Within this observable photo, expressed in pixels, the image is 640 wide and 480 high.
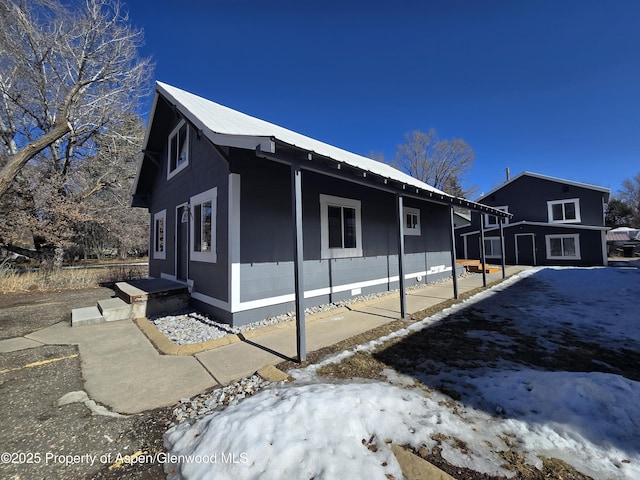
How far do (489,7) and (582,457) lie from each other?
1119 cm

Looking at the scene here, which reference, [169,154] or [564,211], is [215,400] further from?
[564,211]

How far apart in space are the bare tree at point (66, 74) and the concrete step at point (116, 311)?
10.6 m

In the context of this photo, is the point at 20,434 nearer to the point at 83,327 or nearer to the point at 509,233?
the point at 83,327

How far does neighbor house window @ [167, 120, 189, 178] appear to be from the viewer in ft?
24.8

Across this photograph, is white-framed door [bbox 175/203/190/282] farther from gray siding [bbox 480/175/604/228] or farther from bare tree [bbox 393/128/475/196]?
bare tree [bbox 393/128/475/196]

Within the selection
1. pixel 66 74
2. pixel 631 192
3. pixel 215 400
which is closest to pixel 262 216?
pixel 215 400

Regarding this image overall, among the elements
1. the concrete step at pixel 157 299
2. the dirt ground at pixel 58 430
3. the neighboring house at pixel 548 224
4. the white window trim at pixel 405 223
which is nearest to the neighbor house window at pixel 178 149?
the concrete step at pixel 157 299

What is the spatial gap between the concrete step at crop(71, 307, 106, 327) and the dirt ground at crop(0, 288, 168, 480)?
1.47m

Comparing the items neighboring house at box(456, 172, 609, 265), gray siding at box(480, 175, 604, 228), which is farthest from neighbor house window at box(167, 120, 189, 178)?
gray siding at box(480, 175, 604, 228)

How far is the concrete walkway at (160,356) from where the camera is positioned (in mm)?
2943

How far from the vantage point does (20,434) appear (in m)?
2.27

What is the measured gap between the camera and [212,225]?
5875 millimetres

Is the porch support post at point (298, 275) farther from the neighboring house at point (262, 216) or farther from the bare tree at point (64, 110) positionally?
the bare tree at point (64, 110)

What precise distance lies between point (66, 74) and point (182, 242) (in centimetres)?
1445
